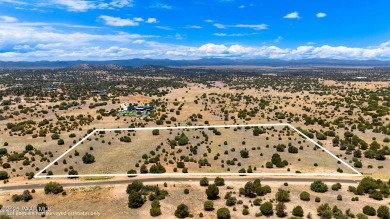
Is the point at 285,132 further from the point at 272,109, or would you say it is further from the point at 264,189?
the point at 264,189

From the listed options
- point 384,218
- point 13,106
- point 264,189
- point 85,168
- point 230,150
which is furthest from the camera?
point 13,106

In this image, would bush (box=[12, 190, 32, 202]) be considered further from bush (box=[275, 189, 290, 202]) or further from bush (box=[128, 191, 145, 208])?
bush (box=[275, 189, 290, 202])

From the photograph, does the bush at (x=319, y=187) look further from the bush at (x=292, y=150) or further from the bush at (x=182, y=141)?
the bush at (x=182, y=141)

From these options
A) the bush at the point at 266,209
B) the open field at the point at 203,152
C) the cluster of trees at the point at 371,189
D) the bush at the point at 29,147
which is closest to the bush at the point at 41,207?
the open field at the point at 203,152

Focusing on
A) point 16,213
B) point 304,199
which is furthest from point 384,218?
point 16,213

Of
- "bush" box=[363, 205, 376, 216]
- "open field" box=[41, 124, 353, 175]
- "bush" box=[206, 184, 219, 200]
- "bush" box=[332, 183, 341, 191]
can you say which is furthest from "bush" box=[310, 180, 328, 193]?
"bush" box=[206, 184, 219, 200]

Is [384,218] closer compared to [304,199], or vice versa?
[384,218]

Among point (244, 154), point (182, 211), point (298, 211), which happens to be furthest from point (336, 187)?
point (182, 211)
